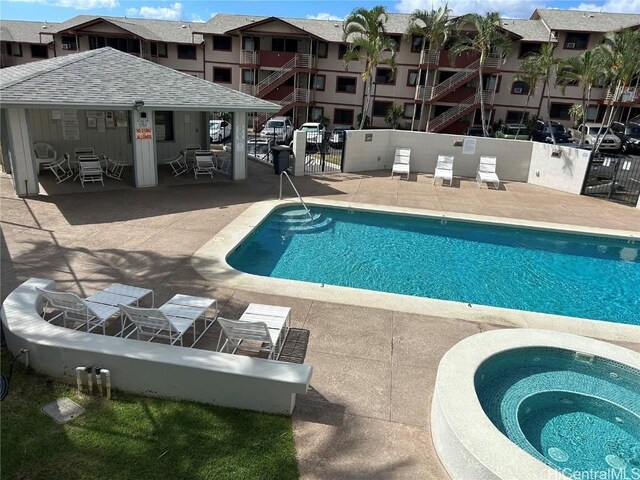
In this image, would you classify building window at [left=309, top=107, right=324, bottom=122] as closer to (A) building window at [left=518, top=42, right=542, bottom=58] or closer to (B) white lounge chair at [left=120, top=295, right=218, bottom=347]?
(A) building window at [left=518, top=42, right=542, bottom=58]

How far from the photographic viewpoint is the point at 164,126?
18.1 metres

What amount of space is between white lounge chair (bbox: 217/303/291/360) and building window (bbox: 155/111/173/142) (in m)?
13.5

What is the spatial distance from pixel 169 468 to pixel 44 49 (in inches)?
1909

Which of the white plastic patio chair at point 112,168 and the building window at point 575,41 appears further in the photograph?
the building window at point 575,41

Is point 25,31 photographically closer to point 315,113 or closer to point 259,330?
point 315,113

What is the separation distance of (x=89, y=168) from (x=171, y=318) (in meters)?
10.4

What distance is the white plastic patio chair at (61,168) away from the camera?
49.1ft

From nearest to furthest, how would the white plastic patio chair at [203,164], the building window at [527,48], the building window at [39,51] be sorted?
the white plastic patio chair at [203,164], the building window at [527,48], the building window at [39,51]

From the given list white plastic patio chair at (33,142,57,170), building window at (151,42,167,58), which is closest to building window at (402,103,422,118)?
building window at (151,42,167,58)

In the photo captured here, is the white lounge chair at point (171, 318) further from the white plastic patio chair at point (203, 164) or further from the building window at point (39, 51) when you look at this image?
the building window at point (39, 51)

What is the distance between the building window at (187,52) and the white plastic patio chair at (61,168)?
24191mm

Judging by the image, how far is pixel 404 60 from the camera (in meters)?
34.6

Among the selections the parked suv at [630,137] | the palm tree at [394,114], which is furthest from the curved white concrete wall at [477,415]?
the palm tree at [394,114]

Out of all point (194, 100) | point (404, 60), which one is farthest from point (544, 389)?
point (404, 60)
